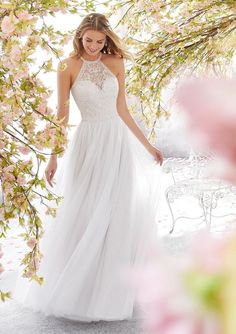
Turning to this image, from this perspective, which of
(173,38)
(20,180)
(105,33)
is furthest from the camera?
(105,33)

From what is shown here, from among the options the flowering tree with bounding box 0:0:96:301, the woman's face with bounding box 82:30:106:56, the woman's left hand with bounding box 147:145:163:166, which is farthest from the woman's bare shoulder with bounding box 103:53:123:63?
the flowering tree with bounding box 0:0:96:301

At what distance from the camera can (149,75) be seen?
8.46 ft

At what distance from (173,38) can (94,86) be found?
2.43ft

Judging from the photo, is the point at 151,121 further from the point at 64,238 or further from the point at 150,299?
the point at 150,299

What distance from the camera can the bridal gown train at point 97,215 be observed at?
9.15 ft

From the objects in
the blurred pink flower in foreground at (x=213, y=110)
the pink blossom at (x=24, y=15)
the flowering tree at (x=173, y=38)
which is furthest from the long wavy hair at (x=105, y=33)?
the blurred pink flower in foreground at (x=213, y=110)

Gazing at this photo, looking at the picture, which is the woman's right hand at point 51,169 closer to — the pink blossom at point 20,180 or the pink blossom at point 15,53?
the pink blossom at point 20,180

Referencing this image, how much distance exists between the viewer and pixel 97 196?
296 centimetres

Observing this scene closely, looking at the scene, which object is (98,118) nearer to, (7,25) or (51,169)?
(51,169)

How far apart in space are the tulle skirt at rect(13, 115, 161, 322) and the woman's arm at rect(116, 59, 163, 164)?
7 cm

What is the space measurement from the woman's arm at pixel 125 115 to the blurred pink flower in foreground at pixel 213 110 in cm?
288

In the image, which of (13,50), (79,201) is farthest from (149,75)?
(13,50)

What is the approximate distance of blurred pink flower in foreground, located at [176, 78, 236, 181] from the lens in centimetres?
9

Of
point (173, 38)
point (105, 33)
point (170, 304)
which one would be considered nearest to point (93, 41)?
point (105, 33)
